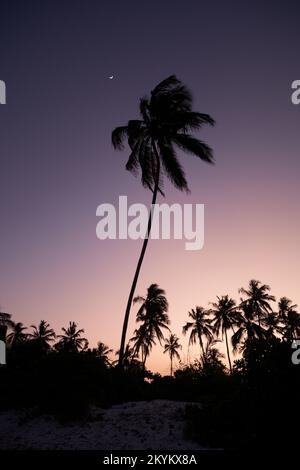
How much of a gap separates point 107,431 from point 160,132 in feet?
52.0

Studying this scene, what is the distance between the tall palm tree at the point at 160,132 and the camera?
756 inches

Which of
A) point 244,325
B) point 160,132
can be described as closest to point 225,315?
point 244,325

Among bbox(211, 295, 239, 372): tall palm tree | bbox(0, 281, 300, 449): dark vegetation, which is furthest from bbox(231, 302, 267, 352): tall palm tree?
bbox(0, 281, 300, 449): dark vegetation

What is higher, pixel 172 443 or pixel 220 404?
pixel 220 404

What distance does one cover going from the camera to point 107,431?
920cm

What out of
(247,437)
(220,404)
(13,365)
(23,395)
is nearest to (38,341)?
(13,365)

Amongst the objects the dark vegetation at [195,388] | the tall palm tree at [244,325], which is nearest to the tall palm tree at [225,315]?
the tall palm tree at [244,325]

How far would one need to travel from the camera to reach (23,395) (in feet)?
36.9

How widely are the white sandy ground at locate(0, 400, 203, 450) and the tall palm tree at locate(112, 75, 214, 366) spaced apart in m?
10.0

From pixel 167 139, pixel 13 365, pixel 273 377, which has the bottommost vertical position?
pixel 13 365

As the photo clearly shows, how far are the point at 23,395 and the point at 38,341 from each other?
325 centimetres

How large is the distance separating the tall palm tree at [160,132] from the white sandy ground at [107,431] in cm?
1005

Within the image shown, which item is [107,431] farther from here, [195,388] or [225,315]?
[225,315]
